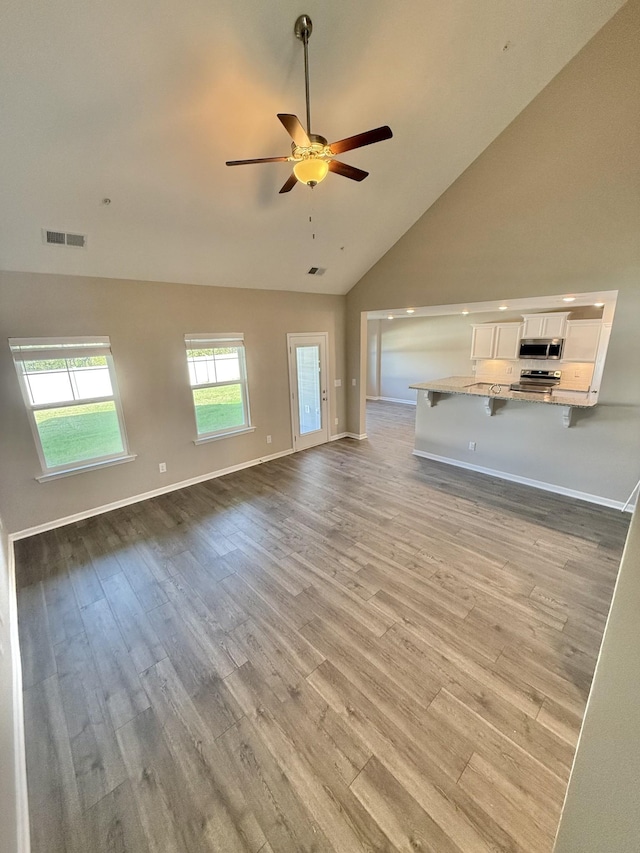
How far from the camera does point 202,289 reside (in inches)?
176

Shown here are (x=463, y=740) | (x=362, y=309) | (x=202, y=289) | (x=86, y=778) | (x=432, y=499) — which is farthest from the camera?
(x=362, y=309)

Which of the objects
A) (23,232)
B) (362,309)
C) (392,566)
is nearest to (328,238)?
(362,309)

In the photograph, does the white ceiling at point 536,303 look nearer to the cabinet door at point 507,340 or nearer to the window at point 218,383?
the cabinet door at point 507,340

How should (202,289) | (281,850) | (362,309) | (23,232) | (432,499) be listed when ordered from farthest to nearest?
(362,309)
(202,289)
(432,499)
(23,232)
(281,850)

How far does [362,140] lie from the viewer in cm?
199

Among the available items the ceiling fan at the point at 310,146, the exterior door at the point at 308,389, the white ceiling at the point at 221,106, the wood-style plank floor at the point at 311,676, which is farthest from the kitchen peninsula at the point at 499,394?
the ceiling fan at the point at 310,146

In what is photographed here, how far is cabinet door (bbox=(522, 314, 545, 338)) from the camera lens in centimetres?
608

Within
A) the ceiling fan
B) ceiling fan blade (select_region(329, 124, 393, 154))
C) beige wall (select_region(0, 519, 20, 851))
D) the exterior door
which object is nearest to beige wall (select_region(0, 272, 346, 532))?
the exterior door

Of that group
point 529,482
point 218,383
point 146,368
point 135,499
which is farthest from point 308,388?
point 529,482

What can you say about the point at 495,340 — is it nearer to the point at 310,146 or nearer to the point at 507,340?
the point at 507,340

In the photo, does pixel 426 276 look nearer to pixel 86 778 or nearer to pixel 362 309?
pixel 362 309

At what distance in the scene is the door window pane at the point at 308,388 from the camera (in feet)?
19.3

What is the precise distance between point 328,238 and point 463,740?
5.05 metres

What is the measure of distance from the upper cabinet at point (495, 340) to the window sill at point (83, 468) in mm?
6935
